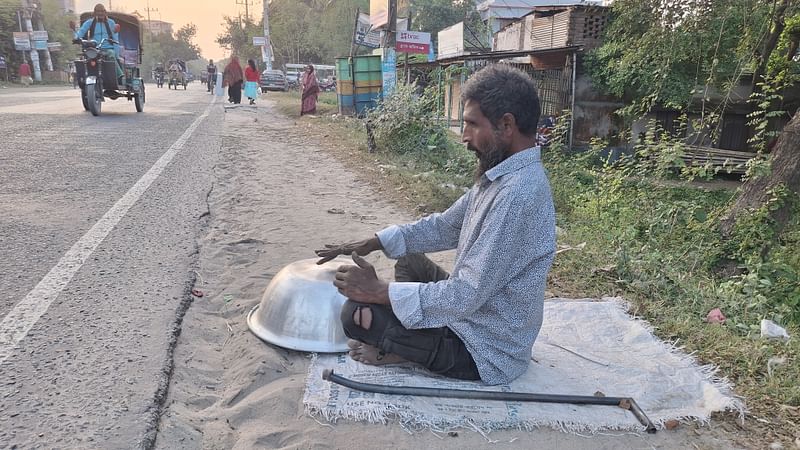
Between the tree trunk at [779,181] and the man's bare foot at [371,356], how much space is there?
13.0 ft

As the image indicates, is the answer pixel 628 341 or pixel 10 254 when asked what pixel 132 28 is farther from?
pixel 628 341

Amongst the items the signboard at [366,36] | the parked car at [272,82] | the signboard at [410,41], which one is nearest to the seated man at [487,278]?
the signboard at [410,41]

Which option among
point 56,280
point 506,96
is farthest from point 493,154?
point 56,280

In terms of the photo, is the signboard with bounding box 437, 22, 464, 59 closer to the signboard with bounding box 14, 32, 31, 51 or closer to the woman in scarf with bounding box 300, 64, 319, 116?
the woman in scarf with bounding box 300, 64, 319, 116

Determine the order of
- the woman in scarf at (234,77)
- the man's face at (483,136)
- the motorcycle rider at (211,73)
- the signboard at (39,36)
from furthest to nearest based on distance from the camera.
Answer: the signboard at (39,36) < the motorcycle rider at (211,73) < the woman in scarf at (234,77) < the man's face at (483,136)

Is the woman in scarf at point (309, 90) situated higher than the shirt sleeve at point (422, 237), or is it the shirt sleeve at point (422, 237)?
the woman in scarf at point (309, 90)

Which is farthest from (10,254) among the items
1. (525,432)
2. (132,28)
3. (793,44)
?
(132,28)

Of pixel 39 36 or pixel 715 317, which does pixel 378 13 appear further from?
pixel 39 36

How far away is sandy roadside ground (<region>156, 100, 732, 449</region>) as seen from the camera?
7.07ft

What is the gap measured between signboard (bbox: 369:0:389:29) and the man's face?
1280cm

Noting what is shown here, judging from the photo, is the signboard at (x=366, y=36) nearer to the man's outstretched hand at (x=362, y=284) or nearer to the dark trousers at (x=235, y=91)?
the dark trousers at (x=235, y=91)

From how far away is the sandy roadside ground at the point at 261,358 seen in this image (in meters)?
2.15

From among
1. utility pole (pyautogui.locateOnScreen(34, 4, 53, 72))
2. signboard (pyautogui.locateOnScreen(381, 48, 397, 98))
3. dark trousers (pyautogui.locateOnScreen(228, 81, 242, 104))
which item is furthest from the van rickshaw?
utility pole (pyautogui.locateOnScreen(34, 4, 53, 72))

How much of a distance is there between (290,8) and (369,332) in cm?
4800
